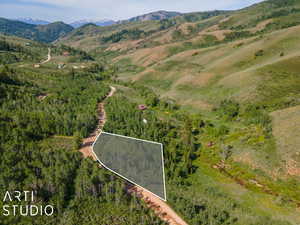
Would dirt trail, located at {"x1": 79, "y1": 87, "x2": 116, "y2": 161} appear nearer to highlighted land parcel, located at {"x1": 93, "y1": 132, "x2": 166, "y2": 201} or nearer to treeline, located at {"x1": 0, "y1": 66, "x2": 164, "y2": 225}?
treeline, located at {"x1": 0, "y1": 66, "x2": 164, "y2": 225}

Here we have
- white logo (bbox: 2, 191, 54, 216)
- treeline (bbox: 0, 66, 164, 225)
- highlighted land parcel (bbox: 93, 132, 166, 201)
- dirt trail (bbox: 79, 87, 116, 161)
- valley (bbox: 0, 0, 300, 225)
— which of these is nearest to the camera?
white logo (bbox: 2, 191, 54, 216)

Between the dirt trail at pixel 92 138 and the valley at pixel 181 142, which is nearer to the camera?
the valley at pixel 181 142

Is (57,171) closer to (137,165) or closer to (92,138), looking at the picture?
(137,165)

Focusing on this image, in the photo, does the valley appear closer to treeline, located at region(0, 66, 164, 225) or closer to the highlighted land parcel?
treeline, located at region(0, 66, 164, 225)

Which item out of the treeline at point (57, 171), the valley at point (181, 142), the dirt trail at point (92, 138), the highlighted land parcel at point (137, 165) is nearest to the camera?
the treeline at point (57, 171)

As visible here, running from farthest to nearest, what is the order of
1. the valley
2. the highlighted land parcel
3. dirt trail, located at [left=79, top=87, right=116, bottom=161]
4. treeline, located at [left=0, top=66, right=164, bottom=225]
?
dirt trail, located at [left=79, top=87, right=116, bottom=161]
the valley
the highlighted land parcel
treeline, located at [left=0, top=66, right=164, bottom=225]

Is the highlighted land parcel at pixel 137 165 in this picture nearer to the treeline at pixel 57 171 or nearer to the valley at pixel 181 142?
the valley at pixel 181 142

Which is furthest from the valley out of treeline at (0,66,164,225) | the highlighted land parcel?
the highlighted land parcel

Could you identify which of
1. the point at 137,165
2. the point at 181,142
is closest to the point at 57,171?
the point at 137,165

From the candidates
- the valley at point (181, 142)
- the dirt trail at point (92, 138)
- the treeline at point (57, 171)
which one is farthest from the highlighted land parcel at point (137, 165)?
the dirt trail at point (92, 138)

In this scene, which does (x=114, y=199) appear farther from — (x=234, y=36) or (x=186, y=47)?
(x=234, y=36)

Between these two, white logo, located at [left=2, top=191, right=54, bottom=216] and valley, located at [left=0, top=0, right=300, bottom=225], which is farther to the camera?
valley, located at [left=0, top=0, right=300, bottom=225]

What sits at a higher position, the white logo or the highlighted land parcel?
the highlighted land parcel
